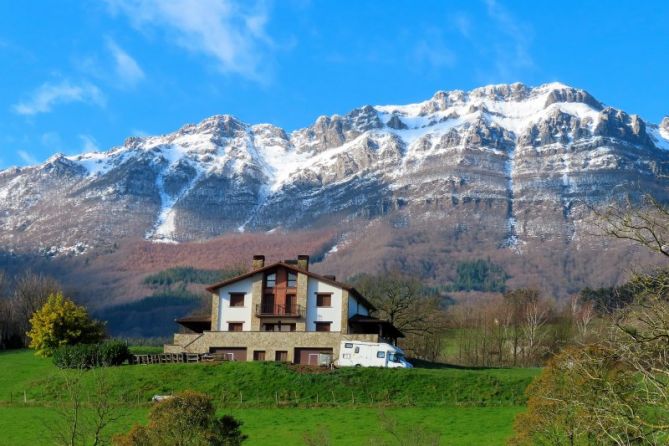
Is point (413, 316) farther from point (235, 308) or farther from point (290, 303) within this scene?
point (235, 308)

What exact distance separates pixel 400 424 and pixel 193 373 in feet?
57.9

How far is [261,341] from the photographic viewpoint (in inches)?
2576

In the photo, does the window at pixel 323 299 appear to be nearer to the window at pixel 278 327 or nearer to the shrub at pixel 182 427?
the window at pixel 278 327

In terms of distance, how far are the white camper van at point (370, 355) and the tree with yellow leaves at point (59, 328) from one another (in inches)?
885

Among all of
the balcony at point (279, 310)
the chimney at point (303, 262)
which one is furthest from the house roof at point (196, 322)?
the chimney at point (303, 262)

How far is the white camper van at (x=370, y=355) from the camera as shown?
195 ft

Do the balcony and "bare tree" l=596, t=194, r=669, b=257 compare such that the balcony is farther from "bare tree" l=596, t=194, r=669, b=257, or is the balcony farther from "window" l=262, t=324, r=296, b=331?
"bare tree" l=596, t=194, r=669, b=257

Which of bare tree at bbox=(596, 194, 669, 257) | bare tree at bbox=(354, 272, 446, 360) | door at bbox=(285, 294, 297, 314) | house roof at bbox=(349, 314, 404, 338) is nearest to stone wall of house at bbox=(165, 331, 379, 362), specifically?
door at bbox=(285, 294, 297, 314)

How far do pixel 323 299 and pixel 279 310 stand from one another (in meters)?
3.62

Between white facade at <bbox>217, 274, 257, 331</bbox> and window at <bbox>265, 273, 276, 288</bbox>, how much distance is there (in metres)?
0.99

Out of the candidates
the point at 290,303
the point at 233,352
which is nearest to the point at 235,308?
the point at 290,303

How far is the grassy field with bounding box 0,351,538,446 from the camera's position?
44.2 m

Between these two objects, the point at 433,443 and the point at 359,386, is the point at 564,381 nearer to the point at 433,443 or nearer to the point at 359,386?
the point at 433,443

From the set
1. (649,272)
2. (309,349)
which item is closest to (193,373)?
(309,349)
